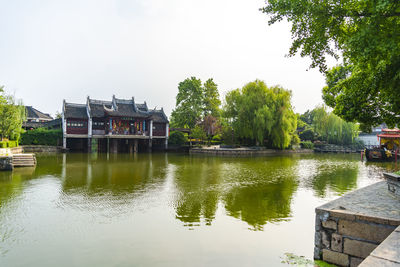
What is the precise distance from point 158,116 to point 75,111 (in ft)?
32.8

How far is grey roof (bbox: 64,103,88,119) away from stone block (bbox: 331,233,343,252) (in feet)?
103

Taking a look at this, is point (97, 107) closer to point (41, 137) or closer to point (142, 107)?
point (142, 107)

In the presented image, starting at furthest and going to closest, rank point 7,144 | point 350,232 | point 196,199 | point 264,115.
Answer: point 264,115
point 7,144
point 196,199
point 350,232

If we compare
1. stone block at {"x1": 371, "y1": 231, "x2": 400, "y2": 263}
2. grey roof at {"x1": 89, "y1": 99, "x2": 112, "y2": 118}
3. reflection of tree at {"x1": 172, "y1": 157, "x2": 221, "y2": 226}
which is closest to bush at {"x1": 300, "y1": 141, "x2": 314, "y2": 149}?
grey roof at {"x1": 89, "y1": 99, "x2": 112, "y2": 118}

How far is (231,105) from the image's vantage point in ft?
109

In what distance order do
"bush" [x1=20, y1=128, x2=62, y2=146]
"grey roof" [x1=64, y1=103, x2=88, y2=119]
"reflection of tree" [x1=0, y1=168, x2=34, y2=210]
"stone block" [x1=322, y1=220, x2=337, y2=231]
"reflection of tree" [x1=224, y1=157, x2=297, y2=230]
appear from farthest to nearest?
"grey roof" [x1=64, y1=103, x2=88, y2=119]
"bush" [x1=20, y1=128, x2=62, y2=146]
"reflection of tree" [x1=0, y1=168, x2=34, y2=210]
"reflection of tree" [x1=224, y1=157, x2=297, y2=230]
"stone block" [x1=322, y1=220, x2=337, y2=231]

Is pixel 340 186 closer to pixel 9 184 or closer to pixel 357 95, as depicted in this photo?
pixel 357 95

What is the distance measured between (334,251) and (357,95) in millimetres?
5222

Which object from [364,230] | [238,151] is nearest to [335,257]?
[364,230]

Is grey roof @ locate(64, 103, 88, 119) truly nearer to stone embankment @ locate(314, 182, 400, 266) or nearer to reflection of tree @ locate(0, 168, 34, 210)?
reflection of tree @ locate(0, 168, 34, 210)

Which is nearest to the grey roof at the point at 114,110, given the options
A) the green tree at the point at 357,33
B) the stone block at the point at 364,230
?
the green tree at the point at 357,33

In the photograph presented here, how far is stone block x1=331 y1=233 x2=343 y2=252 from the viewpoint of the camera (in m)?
4.39

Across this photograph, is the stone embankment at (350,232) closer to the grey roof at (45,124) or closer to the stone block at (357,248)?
the stone block at (357,248)

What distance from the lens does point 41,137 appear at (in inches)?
1212
